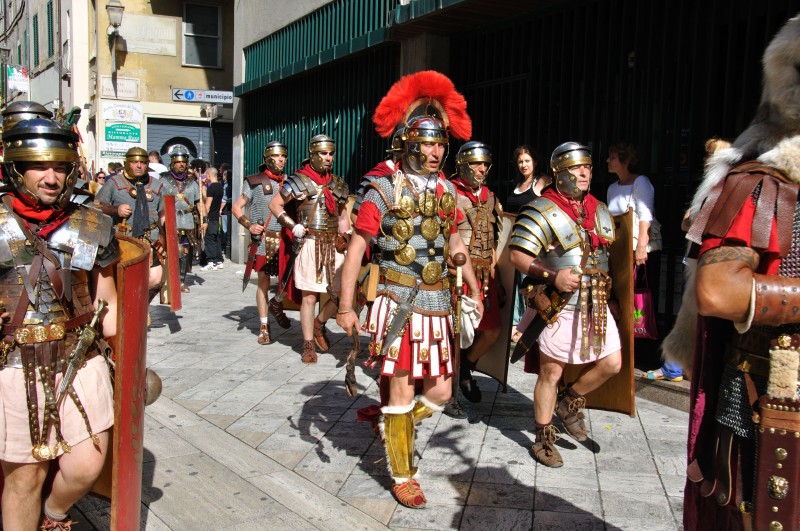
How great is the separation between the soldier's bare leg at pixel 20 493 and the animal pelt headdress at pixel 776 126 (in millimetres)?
2582

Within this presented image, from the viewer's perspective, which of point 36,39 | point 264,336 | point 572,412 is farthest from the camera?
point 36,39

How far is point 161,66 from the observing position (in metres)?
23.7

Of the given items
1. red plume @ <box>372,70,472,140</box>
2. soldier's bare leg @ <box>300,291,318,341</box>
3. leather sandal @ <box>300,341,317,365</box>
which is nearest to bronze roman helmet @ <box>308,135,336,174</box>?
soldier's bare leg @ <box>300,291,318,341</box>

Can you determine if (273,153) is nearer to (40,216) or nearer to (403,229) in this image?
(403,229)

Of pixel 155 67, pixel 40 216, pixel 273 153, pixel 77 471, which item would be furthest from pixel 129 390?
pixel 155 67

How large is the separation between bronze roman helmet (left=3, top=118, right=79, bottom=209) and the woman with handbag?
177 inches

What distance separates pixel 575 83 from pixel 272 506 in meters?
5.40

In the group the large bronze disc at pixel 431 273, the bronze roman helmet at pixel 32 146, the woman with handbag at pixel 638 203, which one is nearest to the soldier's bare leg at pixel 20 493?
the bronze roman helmet at pixel 32 146

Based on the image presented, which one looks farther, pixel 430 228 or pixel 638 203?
pixel 638 203

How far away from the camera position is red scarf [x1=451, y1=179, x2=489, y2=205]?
5.92 meters

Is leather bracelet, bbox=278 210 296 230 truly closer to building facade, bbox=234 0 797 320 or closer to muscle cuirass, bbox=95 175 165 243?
muscle cuirass, bbox=95 175 165 243

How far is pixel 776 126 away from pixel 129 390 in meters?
2.37

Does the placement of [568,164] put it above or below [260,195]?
above

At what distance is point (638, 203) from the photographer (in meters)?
6.39
